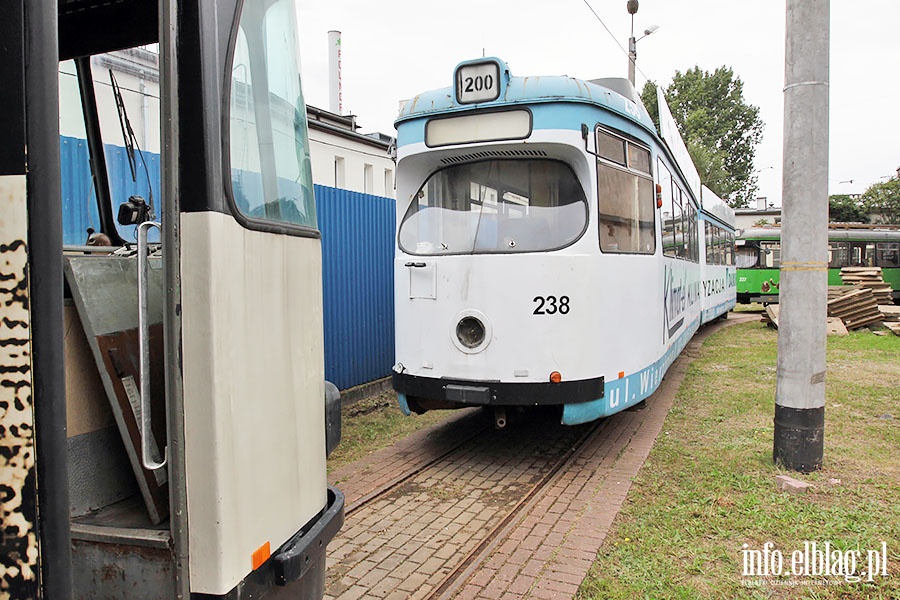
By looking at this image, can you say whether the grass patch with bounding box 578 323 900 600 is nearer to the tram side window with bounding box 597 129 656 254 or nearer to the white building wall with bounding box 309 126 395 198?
the tram side window with bounding box 597 129 656 254

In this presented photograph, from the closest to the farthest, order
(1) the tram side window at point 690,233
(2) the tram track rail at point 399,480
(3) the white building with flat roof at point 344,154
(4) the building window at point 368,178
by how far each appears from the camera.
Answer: (2) the tram track rail at point 399,480, (1) the tram side window at point 690,233, (3) the white building with flat roof at point 344,154, (4) the building window at point 368,178

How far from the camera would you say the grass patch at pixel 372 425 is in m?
6.22

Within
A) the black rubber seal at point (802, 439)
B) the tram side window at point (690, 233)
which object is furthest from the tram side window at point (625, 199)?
the tram side window at point (690, 233)

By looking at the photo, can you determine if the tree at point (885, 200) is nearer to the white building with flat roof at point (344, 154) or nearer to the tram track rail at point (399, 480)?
the white building with flat roof at point (344, 154)

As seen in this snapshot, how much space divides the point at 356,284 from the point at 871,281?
57.1 feet

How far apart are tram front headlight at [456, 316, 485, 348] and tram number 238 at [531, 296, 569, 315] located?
0.49 metres

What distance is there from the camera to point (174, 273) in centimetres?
179

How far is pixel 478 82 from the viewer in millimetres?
5488

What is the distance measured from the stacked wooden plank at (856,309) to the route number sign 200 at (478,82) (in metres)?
13.9

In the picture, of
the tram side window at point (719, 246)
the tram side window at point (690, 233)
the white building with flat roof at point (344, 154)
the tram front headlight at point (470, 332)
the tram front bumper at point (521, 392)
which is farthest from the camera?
the white building with flat roof at point (344, 154)

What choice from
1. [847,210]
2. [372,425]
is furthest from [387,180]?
[847,210]

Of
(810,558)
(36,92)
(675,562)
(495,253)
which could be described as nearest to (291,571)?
(36,92)

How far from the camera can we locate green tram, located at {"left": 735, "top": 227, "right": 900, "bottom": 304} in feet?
81.5

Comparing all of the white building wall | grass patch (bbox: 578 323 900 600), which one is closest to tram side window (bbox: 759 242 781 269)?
the white building wall
